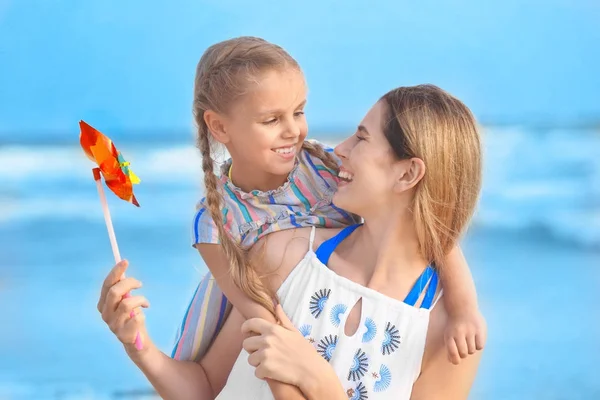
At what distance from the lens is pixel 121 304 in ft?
5.50

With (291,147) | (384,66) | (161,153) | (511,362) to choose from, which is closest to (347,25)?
(384,66)

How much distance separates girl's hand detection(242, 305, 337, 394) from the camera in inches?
65.4

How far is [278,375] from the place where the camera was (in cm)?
167

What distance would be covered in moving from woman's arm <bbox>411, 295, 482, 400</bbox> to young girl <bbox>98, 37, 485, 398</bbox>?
0.09 m

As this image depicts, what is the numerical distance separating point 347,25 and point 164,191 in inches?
92.3

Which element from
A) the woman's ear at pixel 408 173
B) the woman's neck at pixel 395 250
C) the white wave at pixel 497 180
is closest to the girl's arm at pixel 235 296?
the woman's neck at pixel 395 250

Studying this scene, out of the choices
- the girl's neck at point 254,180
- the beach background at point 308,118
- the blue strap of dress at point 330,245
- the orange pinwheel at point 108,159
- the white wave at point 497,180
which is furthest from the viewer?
the white wave at point 497,180

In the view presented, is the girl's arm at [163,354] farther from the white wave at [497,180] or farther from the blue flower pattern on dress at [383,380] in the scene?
the white wave at [497,180]

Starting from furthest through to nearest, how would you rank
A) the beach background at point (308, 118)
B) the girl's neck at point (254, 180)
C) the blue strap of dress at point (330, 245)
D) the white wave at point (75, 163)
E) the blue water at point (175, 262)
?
the white wave at point (75, 163) < the beach background at point (308, 118) < the blue water at point (175, 262) < the girl's neck at point (254, 180) < the blue strap of dress at point (330, 245)

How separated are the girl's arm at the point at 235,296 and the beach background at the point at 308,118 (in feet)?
11.9

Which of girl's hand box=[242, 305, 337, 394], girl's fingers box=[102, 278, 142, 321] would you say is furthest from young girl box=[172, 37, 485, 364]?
girl's fingers box=[102, 278, 142, 321]

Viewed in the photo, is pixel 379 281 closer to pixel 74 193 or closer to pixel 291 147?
pixel 291 147

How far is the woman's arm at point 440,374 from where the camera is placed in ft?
5.67

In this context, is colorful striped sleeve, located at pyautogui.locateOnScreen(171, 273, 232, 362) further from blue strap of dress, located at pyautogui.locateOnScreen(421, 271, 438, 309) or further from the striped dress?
blue strap of dress, located at pyautogui.locateOnScreen(421, 271, 438, 309)
